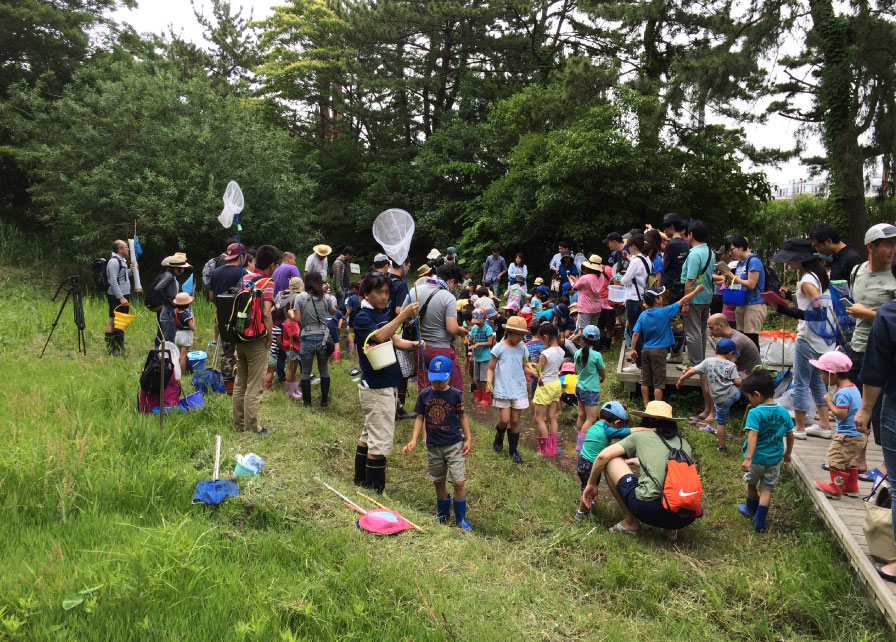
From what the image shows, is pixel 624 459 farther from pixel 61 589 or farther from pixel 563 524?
pixel 61 589

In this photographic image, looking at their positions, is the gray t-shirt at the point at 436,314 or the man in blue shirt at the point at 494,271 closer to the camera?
the gray t-shirt at the point at 436,314

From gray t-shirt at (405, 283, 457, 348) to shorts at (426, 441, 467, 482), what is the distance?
1669mm

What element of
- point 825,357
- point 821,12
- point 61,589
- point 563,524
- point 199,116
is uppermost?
point 821,12

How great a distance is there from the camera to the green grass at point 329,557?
327 centimetres

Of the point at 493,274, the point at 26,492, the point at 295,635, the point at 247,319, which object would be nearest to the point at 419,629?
the point at 295,635

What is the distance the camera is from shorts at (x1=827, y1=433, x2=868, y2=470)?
4.56 metres

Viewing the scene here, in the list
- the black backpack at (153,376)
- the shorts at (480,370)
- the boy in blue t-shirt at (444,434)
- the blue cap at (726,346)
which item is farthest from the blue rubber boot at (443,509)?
the shorts at (480,370)

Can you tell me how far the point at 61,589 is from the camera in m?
3.20

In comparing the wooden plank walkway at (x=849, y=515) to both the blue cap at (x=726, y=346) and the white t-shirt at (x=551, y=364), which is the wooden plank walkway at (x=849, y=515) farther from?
the white t-shirt at (x=551, y=364)

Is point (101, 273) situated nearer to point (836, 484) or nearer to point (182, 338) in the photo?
point (182, 338)

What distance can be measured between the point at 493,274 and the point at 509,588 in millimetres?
10971

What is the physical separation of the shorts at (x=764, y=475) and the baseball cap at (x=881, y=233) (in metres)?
1.92

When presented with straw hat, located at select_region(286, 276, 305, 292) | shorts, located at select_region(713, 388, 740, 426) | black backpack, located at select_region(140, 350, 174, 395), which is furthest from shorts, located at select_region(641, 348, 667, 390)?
black backpack, located at select_region(140, 350, 174, 395)

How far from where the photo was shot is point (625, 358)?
29.0ft
